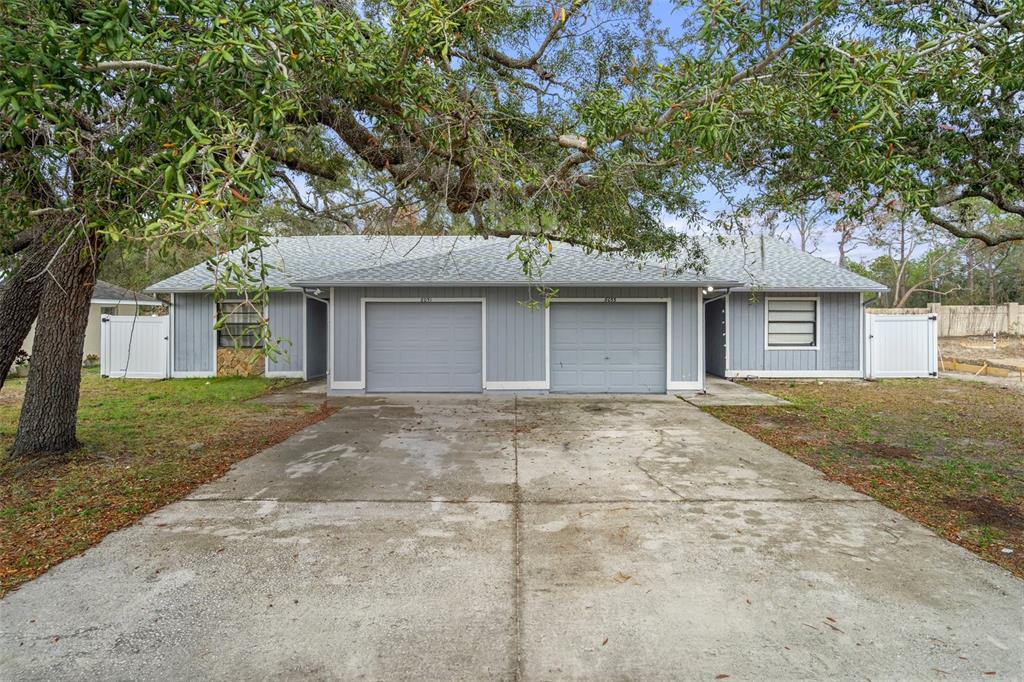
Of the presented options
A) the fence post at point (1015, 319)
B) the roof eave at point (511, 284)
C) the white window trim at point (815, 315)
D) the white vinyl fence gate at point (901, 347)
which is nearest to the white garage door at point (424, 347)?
the roof eave at point (511, 284)

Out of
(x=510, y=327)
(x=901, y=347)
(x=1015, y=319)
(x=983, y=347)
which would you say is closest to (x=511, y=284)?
(x=510, y=327)

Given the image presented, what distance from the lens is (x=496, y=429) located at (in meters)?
7.56

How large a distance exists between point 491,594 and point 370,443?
13.4ft

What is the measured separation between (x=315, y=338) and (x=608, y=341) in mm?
7751

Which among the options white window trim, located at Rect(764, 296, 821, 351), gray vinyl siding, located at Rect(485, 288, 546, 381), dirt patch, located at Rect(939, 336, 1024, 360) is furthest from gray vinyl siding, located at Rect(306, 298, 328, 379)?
dirt patch, located at Rect(939, 336, 1024, 360)

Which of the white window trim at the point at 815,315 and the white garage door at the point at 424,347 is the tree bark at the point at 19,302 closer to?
the white garage door at the point at 424,347

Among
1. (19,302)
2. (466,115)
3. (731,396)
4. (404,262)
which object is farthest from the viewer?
(404,262)

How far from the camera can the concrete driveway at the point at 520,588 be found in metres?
2.48

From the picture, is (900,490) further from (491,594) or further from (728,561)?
(491,594)

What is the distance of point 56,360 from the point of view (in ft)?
18.5

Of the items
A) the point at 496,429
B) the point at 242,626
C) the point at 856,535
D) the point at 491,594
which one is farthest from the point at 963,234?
the point at 242,626

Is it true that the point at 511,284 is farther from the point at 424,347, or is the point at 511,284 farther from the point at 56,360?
the point at 56,360

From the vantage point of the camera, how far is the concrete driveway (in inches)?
97.7

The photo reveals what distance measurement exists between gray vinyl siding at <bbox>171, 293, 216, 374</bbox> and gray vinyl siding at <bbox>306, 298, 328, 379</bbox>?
2.39m
